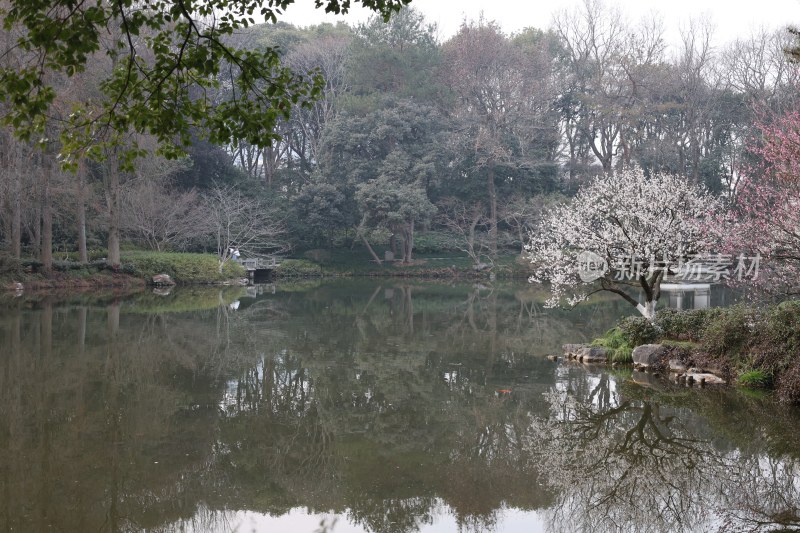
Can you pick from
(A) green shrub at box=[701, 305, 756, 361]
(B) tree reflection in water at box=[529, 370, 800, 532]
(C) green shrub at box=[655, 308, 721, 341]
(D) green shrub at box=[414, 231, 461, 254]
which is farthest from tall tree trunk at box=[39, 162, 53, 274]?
(A) green shrub at box=[701, 305, 756, 361]

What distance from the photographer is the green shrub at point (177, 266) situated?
26.2m

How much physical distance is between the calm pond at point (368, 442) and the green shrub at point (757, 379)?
1.26 feet

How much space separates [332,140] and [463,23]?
9820 millimetres

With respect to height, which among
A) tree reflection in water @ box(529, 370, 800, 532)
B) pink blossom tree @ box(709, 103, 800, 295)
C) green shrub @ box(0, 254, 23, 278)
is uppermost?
pink blossom tree @ box(709, 103, 800, 295)

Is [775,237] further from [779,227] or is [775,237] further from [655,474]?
[655,474]

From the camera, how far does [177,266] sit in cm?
2703

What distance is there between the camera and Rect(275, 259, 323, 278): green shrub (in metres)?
32.5

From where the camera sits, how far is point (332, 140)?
33938 mm

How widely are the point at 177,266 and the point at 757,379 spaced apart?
22.6 meters

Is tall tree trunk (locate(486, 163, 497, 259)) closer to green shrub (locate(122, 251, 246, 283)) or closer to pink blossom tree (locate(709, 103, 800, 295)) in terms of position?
green shrub (locate(122, 251, 246, 283))

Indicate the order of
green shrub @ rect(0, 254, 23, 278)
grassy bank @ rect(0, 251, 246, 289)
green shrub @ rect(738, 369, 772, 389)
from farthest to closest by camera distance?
grassy bank @ rect(0, 251, 246, 289) < green shrub @ rect(0, 254, 23, 278) < green shrub @ rect(738, 369, 772, 389)

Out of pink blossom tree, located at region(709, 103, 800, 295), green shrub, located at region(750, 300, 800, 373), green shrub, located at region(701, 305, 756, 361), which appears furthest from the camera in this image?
green shrub, located at region(701, 305, 756, 361)

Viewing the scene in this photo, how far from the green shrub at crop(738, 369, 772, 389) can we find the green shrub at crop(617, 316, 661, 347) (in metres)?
2.07

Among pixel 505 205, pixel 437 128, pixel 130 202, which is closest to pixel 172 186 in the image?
pixel 130 202
